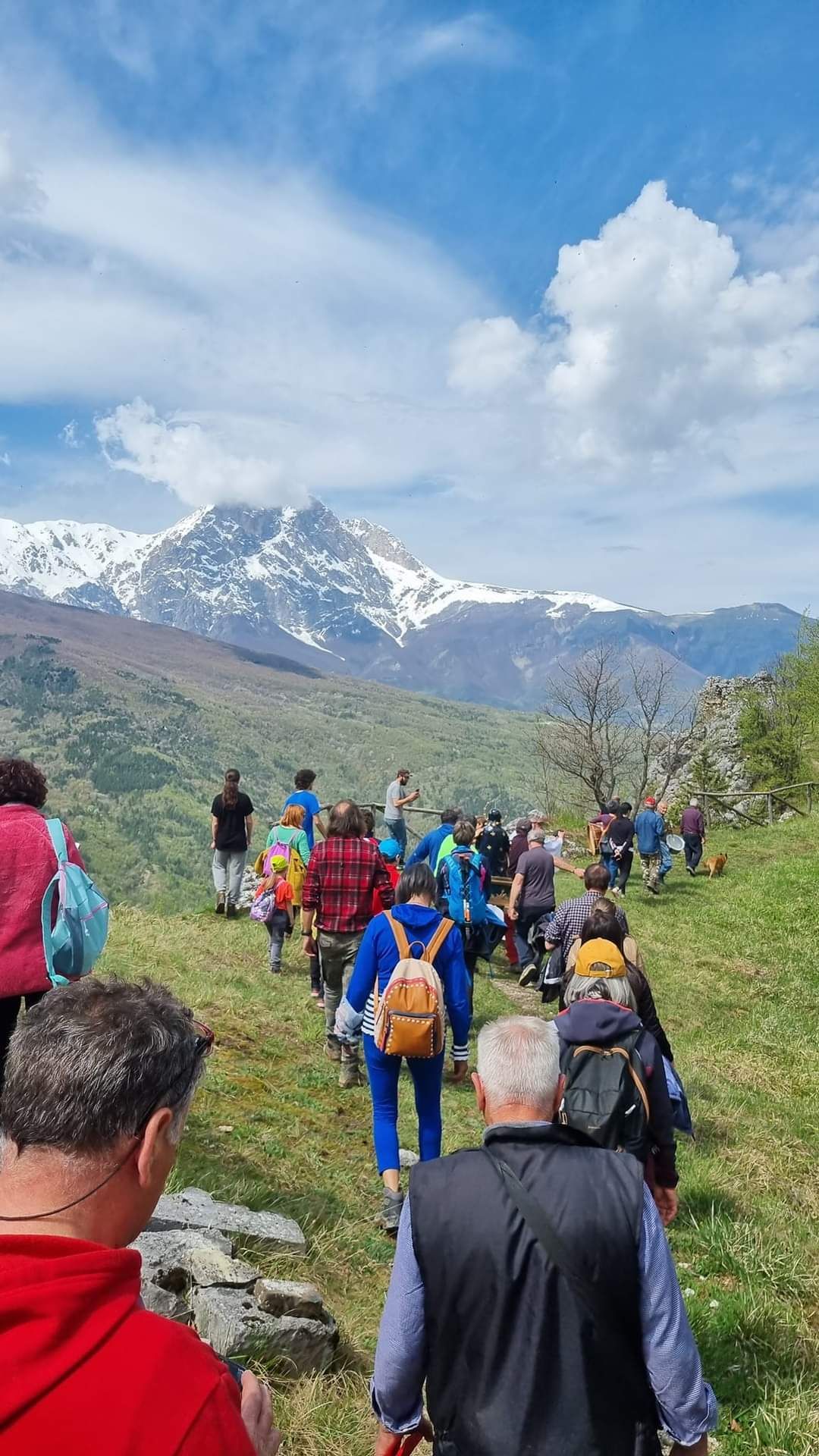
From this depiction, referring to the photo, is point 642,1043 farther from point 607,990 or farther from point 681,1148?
point 681,1148

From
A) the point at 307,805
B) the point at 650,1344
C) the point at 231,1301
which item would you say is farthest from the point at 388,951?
the point at 307,805

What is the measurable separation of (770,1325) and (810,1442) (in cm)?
84

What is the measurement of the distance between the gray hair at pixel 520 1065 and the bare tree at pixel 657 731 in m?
36.0

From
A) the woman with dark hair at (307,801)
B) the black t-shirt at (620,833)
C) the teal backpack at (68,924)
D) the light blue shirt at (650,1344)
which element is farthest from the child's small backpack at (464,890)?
the black t-shirt at (620,833)

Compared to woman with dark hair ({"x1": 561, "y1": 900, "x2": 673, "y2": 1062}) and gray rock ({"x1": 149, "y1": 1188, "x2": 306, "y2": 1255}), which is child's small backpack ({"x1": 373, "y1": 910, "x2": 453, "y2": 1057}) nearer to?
woman with dark hair ({"x1": 561, "y1": 900, "x2": 673, "y2": 1062})

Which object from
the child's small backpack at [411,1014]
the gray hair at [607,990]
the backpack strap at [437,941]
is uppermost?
the gray hair at [607,990]

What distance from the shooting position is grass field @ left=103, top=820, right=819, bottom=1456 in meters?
4.04

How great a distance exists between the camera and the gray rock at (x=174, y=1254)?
369cm

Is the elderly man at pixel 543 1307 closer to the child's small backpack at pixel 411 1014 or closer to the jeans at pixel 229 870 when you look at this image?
the child's small backpack at pixel 411 1014

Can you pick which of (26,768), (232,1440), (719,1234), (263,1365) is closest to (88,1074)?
(232,1440)

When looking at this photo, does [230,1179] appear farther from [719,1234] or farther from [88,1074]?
[88,1074]

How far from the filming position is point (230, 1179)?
17.9 ft

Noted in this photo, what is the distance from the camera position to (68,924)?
435 cm

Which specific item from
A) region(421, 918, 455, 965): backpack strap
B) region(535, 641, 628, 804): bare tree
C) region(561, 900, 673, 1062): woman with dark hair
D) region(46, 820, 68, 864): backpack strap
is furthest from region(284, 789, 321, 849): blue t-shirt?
region(535, 641, 628, 804): bare tree
